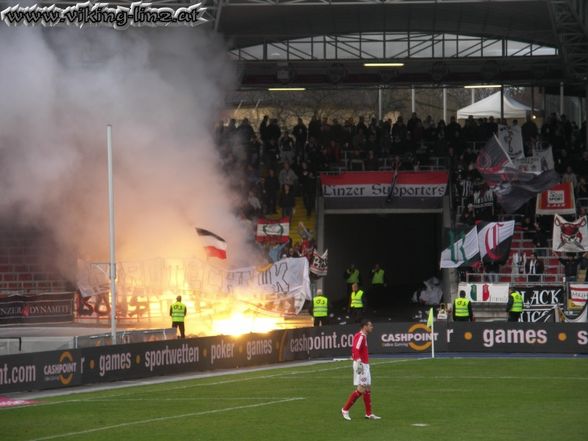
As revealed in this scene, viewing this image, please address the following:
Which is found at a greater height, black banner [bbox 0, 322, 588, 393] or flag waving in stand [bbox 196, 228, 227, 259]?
flag waving in stand [bbox 196, 228, 227, 259]

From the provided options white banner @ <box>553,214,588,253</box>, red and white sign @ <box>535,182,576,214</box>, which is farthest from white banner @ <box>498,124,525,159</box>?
white banner @ <box>553,214,588,253</box>

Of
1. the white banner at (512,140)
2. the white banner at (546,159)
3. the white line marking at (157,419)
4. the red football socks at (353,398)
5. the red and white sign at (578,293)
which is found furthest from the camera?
the white banner at (512,140)

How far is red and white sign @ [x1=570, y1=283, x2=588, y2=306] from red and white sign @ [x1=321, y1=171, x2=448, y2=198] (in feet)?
26.6

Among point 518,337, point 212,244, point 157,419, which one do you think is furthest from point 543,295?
point 157,419

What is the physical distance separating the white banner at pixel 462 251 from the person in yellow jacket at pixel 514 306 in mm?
4054

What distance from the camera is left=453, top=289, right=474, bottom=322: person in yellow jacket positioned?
35375mm

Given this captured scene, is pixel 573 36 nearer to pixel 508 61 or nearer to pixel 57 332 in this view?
pixel 508 61

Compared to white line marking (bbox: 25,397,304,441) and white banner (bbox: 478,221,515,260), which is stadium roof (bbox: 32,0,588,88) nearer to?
white banner (bbox: 478,221,515,260)

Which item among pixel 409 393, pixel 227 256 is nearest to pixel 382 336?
pixel 227 256

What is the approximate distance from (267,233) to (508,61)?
37.7 feet

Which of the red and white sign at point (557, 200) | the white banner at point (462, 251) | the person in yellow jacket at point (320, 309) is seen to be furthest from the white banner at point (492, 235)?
the person in yellow jacket at point (320, 309)

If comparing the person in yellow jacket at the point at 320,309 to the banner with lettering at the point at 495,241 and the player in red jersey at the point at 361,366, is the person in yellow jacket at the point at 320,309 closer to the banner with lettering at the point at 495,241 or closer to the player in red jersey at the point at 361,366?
the banner with lettering at the point at 495,241

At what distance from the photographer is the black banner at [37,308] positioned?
40625 mm

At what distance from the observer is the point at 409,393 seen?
2497 cm
